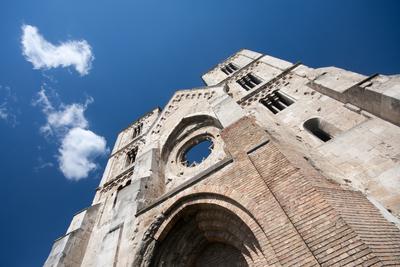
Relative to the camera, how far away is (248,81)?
46.1 feet

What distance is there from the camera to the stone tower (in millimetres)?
3686

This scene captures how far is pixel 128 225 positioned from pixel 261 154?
14.9ft

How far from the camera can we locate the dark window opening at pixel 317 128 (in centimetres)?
777

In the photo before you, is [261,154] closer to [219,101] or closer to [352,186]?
[352,186]

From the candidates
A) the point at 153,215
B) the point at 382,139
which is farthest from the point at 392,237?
the point at 153,215

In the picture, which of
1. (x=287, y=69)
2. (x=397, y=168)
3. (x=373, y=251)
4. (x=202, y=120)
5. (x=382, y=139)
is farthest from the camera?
(x=287, y=69)

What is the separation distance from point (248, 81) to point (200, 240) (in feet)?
32.3

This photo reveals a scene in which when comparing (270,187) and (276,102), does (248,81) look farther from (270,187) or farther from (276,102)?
(270,187)

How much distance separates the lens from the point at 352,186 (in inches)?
205

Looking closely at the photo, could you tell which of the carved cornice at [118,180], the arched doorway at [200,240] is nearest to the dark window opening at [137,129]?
the carved cornice at [118,180]

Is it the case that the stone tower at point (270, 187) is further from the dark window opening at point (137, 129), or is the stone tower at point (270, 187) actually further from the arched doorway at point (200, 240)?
the dark window opening at point (137, 129)

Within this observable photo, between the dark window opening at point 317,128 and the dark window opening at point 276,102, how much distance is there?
1.64 meters

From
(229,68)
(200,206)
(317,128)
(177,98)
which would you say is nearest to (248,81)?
(177,98)

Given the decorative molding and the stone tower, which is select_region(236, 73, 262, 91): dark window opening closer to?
the stone tower
